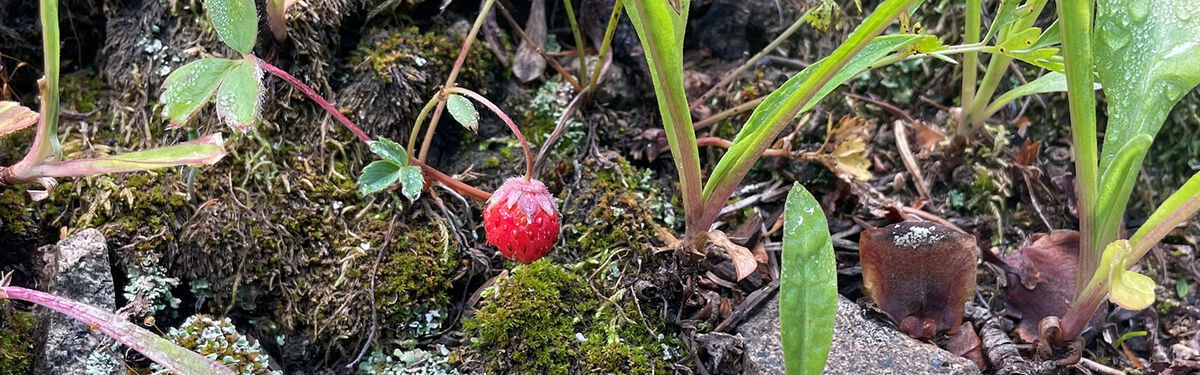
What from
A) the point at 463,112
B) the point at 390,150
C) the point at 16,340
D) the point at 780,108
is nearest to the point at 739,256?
the point at 780,108

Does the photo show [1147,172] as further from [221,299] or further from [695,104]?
[221,299]

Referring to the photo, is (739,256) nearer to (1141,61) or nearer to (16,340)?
(1141,61)

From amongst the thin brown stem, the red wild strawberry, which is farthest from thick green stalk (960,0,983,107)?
the red wild strawberry

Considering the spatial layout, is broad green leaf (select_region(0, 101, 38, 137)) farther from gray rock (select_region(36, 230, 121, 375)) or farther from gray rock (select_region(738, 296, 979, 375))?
gray rock (select_region(738, 296, 979, 375))

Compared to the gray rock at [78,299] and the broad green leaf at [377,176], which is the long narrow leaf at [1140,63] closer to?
the broad green leaf at [377,176]

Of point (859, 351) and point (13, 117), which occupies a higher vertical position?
point (13, 117)
